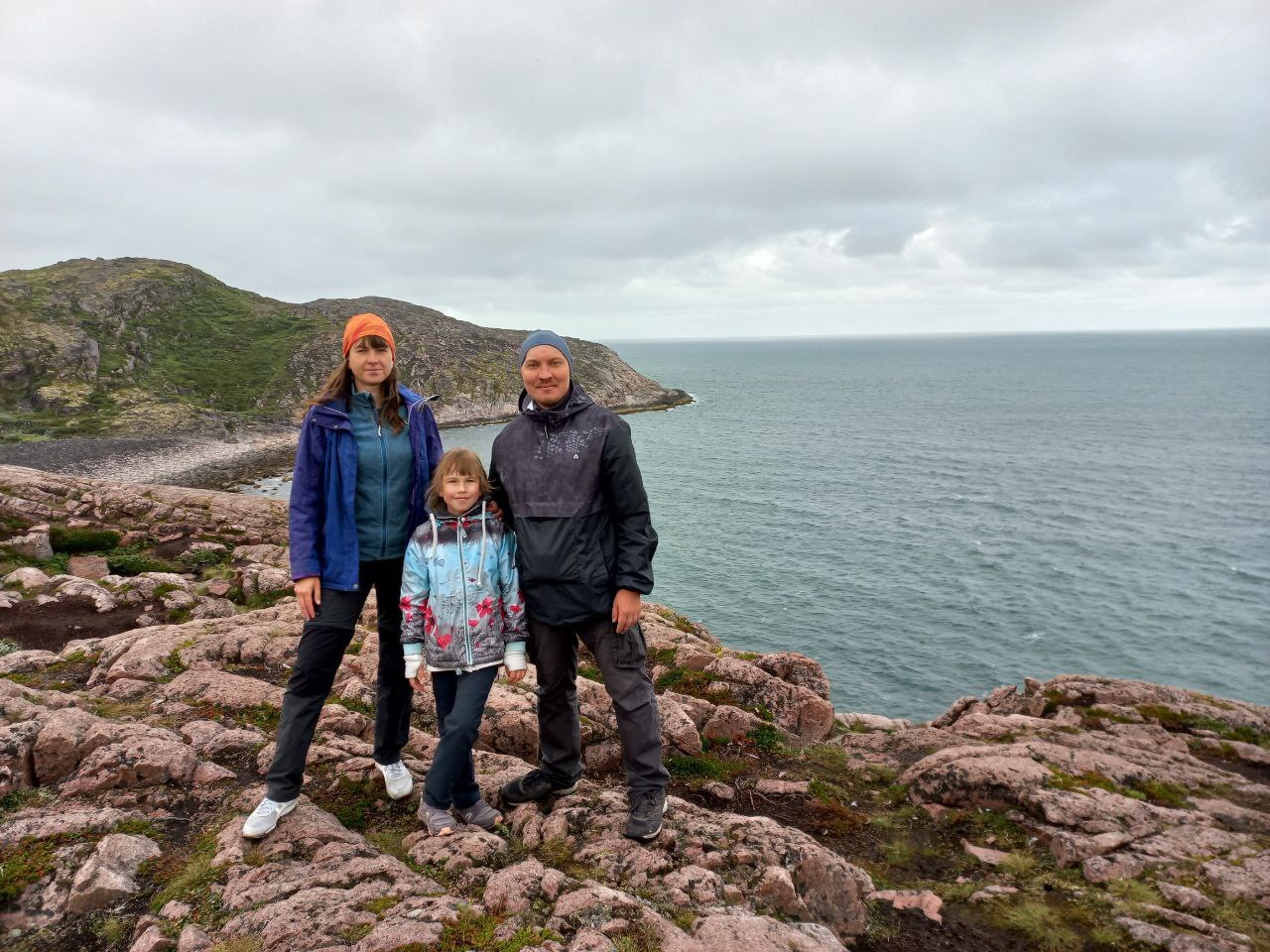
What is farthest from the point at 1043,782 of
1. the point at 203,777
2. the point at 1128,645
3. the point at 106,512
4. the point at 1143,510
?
the point at 1143,510

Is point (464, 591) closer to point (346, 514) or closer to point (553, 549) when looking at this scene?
point (553, 549)

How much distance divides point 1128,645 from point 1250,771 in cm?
2913

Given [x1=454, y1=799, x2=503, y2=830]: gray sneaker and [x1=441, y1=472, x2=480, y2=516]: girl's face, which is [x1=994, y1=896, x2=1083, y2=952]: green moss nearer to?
[x1=454, y1=799, x2=503, y2=830]: gray sneaker

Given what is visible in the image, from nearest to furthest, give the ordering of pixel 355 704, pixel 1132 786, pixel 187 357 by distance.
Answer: pixel 1132 786 → pixel 355 704 → pixel 187 357

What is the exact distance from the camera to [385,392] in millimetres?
6406

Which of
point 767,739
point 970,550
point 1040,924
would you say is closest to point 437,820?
point 1040,924

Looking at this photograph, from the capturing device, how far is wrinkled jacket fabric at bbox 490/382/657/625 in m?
6.05

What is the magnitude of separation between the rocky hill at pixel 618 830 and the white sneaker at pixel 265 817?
0.12m

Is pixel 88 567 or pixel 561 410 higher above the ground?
pixel 561 410

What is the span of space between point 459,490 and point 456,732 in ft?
7.27

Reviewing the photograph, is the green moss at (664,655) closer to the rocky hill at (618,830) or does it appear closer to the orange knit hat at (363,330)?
the rocky hill at (618,830)

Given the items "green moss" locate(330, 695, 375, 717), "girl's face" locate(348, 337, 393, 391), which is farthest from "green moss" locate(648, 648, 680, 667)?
"girl's face" locate(348, 337, 393, 391)

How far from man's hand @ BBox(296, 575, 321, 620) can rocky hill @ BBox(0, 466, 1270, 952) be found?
204cm

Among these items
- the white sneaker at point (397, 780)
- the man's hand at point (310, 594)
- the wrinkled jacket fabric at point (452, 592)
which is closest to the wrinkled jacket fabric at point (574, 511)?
the wrinkled jacket fabric at point (452, 592)
